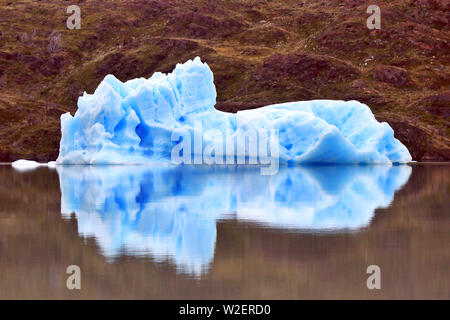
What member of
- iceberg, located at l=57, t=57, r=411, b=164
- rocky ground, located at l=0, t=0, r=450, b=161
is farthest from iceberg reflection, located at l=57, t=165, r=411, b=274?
rocky ground, located at l=0, t=0, r=450, b=161

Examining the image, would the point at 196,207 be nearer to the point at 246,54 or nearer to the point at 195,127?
the point at 195,127

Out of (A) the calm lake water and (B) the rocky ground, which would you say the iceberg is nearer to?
(A) the calm lake water

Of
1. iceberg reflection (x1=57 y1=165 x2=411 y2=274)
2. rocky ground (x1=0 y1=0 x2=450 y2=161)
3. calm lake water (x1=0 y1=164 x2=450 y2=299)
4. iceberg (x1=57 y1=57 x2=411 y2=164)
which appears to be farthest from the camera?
rocky ground (x1=0 y1=0 x2=450 y2=161)

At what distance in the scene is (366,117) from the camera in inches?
1564

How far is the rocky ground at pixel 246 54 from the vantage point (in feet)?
241

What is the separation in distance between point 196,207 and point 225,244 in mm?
5638

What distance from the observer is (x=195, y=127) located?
129ft

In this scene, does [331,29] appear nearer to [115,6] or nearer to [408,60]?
[408,60]

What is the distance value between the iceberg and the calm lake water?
16.7 metres

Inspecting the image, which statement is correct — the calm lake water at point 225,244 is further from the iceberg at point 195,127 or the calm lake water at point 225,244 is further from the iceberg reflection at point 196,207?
the iceberg at point 195,127

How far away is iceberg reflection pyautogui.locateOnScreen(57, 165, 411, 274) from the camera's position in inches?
465

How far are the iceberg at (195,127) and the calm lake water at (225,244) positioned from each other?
16651 millimetres

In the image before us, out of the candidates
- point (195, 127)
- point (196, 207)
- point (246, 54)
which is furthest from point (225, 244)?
point (246, 54)

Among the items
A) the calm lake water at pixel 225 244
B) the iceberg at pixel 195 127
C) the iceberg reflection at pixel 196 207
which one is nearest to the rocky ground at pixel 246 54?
the iceberg at pixel 195 127
